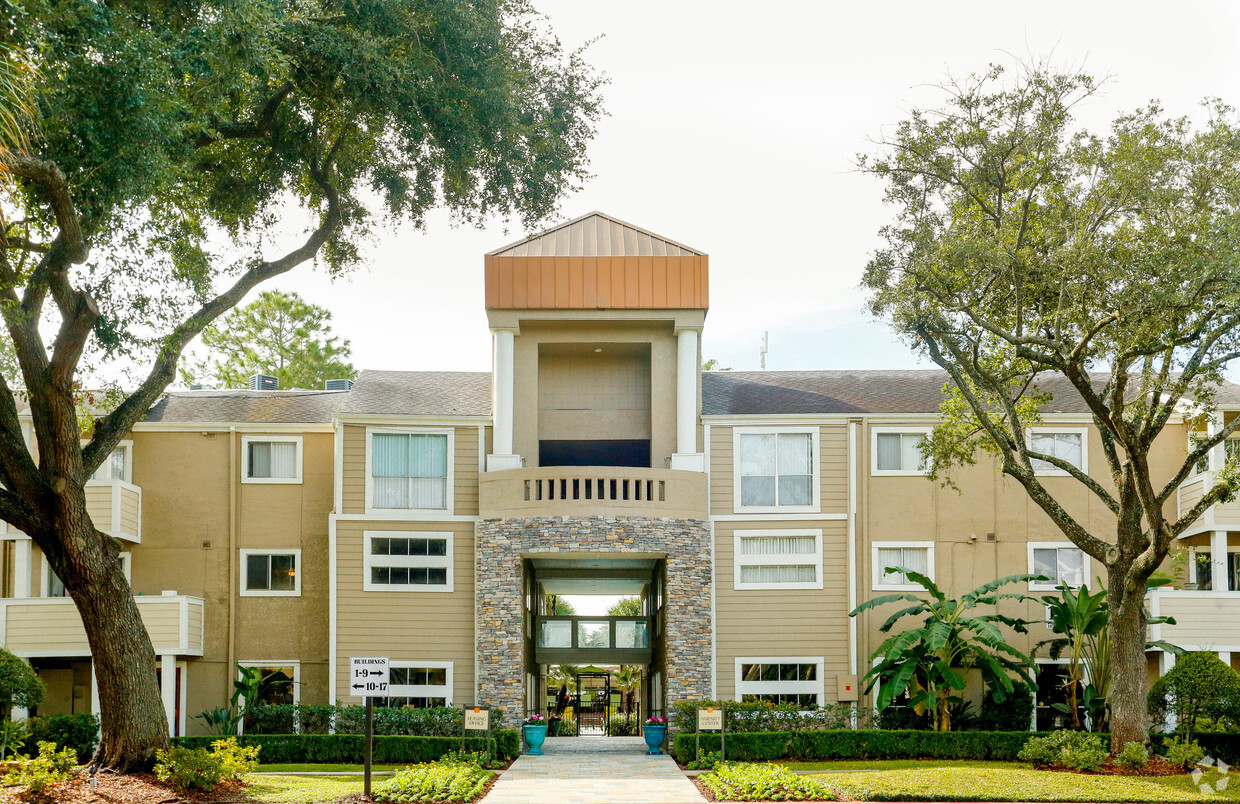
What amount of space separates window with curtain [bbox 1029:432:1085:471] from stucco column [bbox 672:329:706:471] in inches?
284

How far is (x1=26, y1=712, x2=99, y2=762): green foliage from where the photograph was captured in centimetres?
2292

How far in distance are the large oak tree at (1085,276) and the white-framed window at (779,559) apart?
15.9ft

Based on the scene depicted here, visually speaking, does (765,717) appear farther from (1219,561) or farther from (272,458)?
(272,458)

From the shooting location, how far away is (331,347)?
1783 inches

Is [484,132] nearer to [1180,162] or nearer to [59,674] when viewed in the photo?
[1180,162]

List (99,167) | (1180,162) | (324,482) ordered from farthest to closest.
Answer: (324,482), (1180,162), (99,167)

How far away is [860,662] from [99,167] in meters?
17.6

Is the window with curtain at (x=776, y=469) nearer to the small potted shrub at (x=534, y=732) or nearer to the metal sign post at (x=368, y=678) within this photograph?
the small potted shrub at (x=534, y=732)

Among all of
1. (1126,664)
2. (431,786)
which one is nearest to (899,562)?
(1126,664)

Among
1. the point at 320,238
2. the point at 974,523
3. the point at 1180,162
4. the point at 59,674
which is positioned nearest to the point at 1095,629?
the point at 974,523

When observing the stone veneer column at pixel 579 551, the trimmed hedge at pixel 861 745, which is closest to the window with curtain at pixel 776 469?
the stone veneer column at pixel 579 551

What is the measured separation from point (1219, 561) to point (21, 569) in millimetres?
24742

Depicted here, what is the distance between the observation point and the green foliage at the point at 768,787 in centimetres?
1738

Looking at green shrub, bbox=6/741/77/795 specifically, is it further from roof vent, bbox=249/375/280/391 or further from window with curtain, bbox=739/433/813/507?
roof vent, bbox=249/375/280/391
